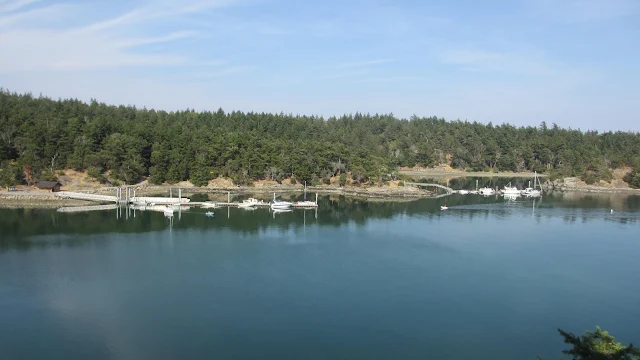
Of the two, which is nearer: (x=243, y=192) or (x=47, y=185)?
(x=47, y=185)

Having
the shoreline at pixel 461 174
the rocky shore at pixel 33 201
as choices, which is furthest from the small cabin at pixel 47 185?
the shoreline at pixel 461 174

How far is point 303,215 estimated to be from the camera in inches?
1425

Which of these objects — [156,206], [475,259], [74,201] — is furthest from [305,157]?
[475,259]

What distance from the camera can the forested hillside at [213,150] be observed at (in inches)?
1779

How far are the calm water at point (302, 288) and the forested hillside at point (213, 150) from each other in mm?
12349

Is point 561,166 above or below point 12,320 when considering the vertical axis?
above

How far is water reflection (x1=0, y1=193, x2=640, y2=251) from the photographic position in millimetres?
29609

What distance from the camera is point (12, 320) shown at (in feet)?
53.2

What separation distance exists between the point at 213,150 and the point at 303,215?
16483 millimetres

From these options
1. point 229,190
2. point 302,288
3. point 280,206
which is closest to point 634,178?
point 280,206

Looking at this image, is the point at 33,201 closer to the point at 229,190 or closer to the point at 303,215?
the point at 229,190

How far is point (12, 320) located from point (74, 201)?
2370cm

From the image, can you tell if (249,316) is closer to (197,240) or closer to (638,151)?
(197,240)

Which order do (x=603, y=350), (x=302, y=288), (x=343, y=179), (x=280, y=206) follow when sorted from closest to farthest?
1. (x=603, y=350)
2. (x=302, y=288)
3. (x=280, y=206)
4. (x=343, y=179)
